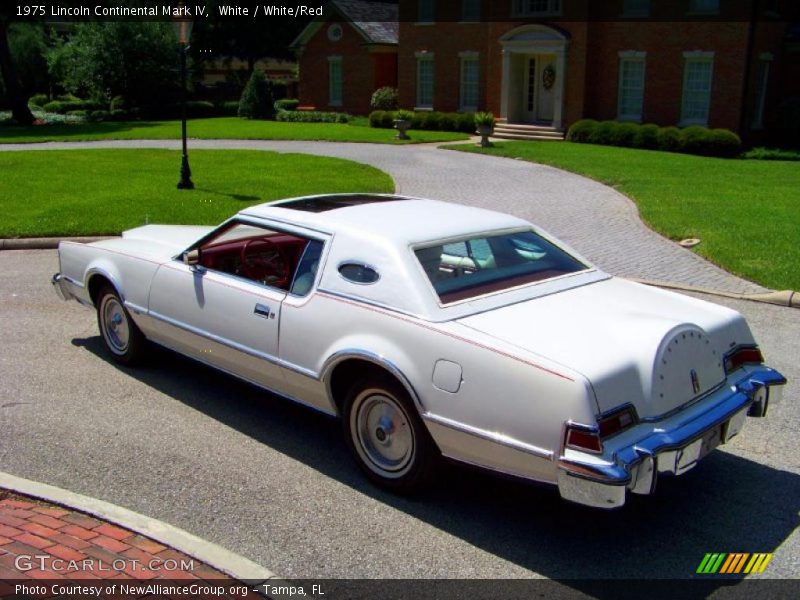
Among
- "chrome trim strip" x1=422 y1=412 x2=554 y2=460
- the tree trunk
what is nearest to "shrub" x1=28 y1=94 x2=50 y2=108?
the tree trunk

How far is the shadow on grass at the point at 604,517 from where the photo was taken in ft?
13.8

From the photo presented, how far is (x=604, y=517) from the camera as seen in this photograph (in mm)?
4699

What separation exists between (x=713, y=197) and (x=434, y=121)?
729 inches

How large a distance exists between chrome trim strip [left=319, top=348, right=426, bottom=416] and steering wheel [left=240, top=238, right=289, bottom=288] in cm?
76

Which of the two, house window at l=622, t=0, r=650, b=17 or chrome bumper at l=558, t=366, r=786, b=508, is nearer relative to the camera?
chrome bumper at l=558, t=366, r=786, b=508

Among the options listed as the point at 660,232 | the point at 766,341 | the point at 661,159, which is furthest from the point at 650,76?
the point at 766,341

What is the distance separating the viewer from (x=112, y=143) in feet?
92.6

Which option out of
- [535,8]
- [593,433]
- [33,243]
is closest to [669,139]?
[535,8]

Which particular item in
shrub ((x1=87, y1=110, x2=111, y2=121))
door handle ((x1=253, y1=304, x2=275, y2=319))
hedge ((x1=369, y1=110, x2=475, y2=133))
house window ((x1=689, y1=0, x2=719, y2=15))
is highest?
house window ((x1=689, y1=0, x2=719, y2=15))

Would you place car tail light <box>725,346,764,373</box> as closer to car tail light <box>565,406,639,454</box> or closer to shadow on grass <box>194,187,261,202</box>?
car tail light <box>565,406,639,454</box>

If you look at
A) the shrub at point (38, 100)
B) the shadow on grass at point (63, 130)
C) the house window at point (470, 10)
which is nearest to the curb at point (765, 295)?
the house window at point (470, 10)

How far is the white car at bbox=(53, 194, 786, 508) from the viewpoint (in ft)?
13.4

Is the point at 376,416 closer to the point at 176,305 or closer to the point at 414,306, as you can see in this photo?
the point at 414,306

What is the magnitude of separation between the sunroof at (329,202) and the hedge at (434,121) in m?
26.5
